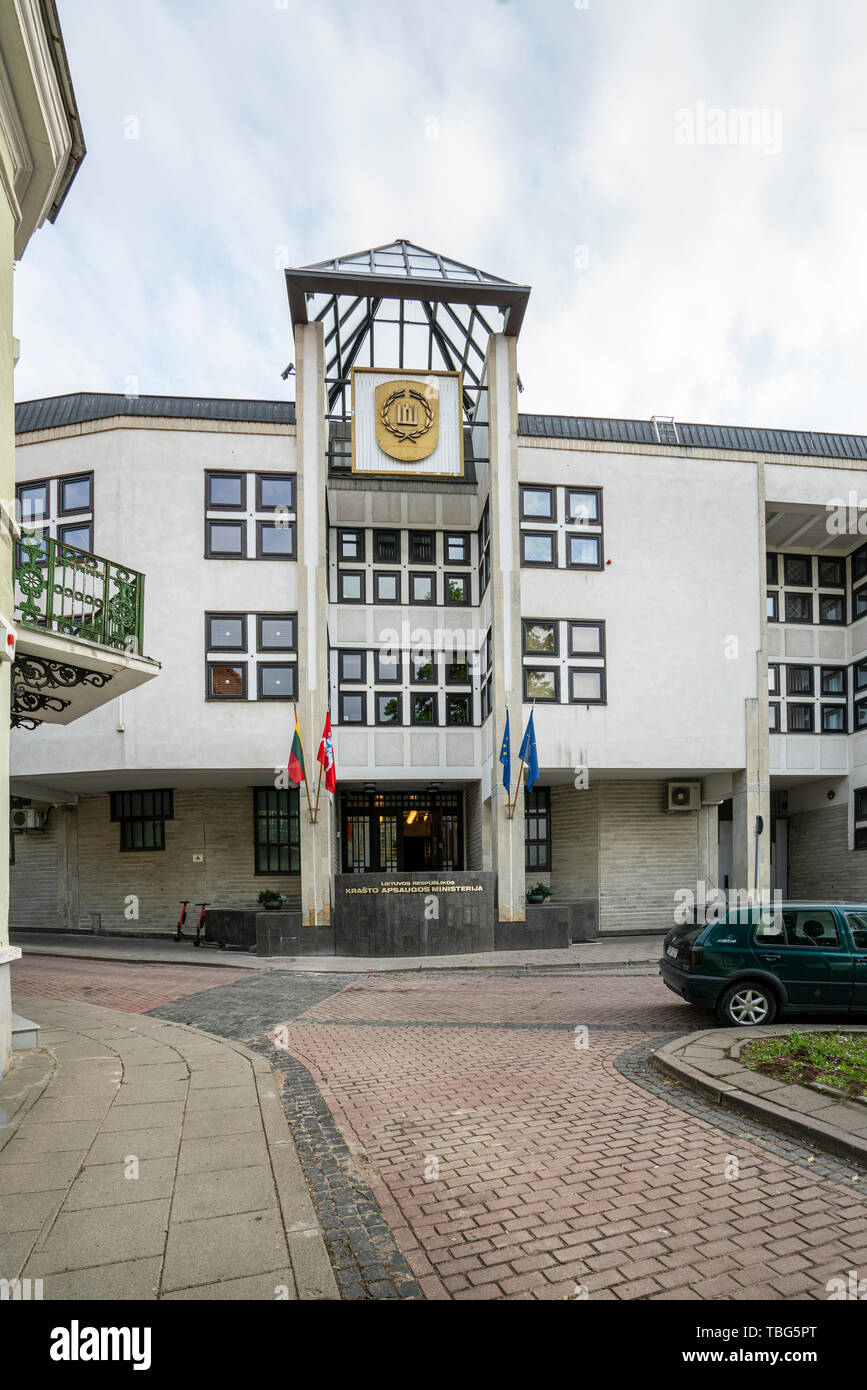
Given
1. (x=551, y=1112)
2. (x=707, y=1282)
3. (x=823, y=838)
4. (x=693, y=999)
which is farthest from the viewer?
(x=823, y=838)

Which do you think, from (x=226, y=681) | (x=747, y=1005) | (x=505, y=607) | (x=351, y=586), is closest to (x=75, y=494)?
(x=226, y=681)

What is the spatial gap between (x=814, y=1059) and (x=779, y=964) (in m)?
2.19

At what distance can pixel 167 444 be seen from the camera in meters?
21.7

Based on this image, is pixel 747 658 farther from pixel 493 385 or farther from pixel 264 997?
pixel 264 997

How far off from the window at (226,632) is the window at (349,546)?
371 centimetres

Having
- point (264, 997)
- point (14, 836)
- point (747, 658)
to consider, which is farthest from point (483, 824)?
point (14, 836)

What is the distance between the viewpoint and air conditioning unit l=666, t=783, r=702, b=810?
24.7m

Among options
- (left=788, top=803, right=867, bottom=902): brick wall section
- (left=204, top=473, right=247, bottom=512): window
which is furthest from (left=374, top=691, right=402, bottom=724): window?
(left=788, top=803, right=867, bottom=902): brick wall section

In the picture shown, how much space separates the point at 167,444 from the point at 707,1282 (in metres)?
21.1

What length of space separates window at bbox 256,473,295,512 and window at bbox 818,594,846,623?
16.2m

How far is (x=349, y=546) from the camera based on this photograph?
24.1m

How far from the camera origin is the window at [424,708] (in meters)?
23.3

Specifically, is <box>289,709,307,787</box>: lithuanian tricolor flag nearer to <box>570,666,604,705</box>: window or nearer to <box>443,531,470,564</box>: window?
<box>570,666,604,705</box>: window

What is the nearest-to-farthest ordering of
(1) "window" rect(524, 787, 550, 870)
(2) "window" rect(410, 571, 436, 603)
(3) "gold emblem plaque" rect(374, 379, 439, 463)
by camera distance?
1. (3) "gold emblem plaque" rect(374, 379, 439, 463)
2. (2) "window" rect(410, 571, 436, 603)
3. (1) "window" rect(524, 787, 550, 870)
